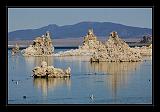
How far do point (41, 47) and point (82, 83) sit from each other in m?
0.57

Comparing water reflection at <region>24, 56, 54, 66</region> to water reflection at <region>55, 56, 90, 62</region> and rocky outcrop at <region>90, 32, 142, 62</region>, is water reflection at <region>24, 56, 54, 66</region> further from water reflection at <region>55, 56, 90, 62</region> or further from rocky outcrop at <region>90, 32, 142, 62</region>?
rocky outcrop at <region>90, 32, 142, 62</region>

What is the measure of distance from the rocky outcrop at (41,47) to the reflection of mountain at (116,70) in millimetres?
474

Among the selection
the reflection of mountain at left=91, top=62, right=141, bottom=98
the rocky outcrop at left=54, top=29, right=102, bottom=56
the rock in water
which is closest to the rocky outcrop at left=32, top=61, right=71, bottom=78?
the rocky outcrop at left=54, top=29, right=102, bottom=56

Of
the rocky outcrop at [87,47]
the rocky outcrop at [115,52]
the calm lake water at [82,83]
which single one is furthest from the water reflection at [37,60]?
the rocky outcrop at [115,52]

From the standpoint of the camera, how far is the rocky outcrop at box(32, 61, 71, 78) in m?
4.82

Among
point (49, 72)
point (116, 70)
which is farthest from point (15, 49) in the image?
point (116, 70)

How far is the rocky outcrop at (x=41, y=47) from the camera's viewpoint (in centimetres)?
490

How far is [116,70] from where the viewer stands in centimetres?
489

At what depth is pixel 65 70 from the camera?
4.85m

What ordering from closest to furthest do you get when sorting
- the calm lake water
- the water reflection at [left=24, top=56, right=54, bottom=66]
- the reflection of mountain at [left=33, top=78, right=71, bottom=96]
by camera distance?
the calm lake water, the reflection of mountain at [left=33, top=78, right=71, bottom=96], the water reflection at [left=24, top=56, right=54, bottom=66]
